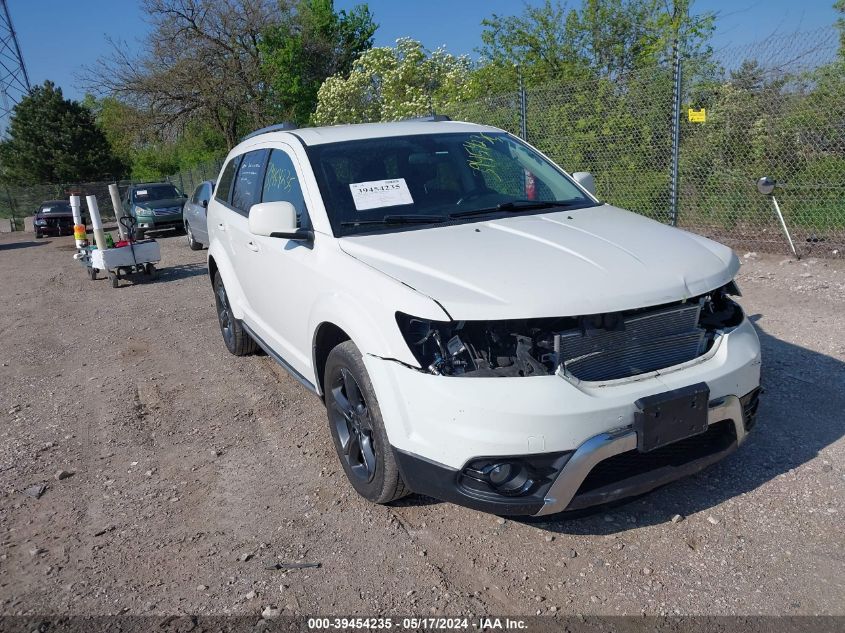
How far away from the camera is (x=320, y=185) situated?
3.78 meters

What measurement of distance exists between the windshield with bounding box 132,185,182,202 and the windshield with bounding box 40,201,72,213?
19.8ft

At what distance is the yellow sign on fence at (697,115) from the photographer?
8.38 m

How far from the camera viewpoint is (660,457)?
2.93m

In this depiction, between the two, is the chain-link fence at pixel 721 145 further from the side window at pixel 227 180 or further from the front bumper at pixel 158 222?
the front bumper at pixel 158 222

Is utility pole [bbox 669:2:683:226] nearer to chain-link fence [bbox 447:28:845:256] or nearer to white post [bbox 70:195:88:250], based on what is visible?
chain-link fence [bbox 447:28:845:256]

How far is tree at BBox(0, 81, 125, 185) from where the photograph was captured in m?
39.2

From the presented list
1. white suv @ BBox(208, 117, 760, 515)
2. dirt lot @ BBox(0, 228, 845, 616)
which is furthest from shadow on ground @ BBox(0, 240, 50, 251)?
white suv @ BBox(208, 117, 760, 515)

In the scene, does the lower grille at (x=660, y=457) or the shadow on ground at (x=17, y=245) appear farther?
the shadow on ground at (x=17, y=245)

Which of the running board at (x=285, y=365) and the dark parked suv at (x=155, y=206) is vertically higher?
the dark parked suv at (x=155, y=206)

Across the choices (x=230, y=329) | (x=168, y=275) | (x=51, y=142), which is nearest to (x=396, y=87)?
(x=168, y=275)

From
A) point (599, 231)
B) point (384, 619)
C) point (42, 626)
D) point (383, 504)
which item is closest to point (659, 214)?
point (599, 231)

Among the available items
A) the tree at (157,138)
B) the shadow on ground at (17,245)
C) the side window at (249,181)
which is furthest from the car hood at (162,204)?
the side window at (249,181)

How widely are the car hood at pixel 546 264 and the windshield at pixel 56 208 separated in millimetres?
23491

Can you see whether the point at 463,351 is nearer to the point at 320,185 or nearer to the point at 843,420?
the point at 320,185
